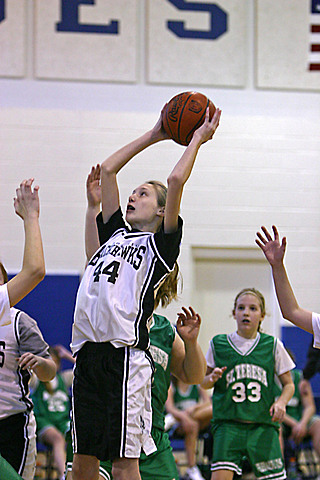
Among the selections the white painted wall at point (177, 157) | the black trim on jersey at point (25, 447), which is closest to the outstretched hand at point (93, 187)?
the black trim on jersey at point (25, 447)

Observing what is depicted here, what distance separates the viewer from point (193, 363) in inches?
146

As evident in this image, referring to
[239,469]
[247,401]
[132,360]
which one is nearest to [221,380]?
[247,401]

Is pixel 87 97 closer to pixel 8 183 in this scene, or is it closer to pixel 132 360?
pixel 8 183

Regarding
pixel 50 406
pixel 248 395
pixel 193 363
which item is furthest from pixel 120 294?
pixel 50 406

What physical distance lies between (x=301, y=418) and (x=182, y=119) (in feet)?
15.6

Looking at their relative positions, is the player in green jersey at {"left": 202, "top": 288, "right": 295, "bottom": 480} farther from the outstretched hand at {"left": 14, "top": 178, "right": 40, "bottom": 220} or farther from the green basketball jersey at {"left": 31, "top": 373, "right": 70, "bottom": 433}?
the green basketball jersey at {"left": 31, "top": 373, "right": 70, "bottom": 433}

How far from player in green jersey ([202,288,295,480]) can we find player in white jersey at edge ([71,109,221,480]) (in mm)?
1652

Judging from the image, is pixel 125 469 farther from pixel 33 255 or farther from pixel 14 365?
pixel 14 365

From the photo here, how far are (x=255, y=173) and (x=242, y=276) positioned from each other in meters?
1.48

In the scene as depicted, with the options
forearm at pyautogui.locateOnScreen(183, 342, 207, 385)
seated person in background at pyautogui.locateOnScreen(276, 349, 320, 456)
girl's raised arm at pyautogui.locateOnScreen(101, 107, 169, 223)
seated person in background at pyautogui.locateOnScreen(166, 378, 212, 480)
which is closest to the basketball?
girl's raised arm at pyautogui.locateOnScreen(101, 107, 169, 223)

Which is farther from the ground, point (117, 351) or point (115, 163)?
point (115, 163)

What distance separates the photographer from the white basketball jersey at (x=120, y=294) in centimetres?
291

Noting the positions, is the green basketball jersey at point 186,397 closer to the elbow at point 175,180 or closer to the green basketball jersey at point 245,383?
the green basketball jersey at point 245,383

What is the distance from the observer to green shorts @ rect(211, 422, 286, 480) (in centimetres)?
471
